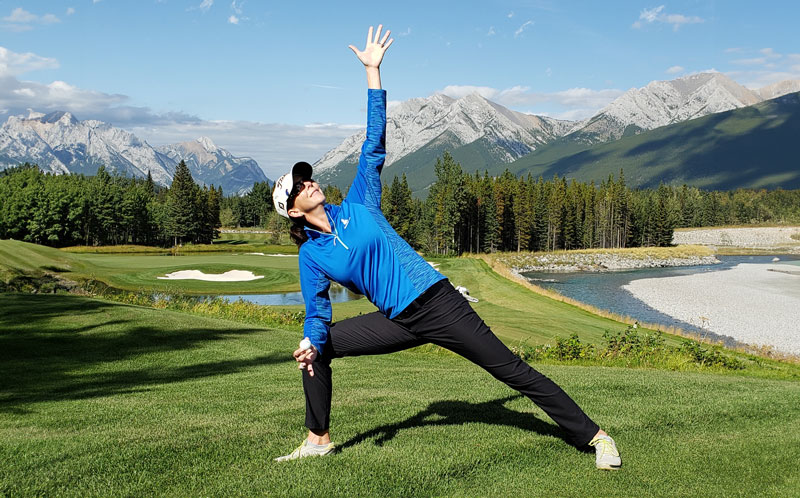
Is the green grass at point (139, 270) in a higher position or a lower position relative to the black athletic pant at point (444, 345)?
lower

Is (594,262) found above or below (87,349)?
below

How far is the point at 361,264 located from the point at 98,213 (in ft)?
361

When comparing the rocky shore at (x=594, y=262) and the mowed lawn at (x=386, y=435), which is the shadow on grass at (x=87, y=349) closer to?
the mowed lawn at (x=386, y=435)

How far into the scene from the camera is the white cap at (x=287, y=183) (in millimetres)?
4621

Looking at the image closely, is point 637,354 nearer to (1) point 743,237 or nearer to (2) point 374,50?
(2) point 374,50

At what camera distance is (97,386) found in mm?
9211

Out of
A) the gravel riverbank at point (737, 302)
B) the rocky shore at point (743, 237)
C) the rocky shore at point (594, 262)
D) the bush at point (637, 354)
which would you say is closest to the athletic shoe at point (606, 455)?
the bush at point (637, 354)

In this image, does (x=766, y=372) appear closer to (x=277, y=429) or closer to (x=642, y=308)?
(x=277, y=429)

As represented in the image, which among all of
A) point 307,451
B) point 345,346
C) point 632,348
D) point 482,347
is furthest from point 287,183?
point 632,348

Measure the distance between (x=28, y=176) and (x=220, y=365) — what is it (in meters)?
110

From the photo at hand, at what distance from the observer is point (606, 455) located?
4.65 metres

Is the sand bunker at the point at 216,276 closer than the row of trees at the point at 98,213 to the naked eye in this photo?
Yes

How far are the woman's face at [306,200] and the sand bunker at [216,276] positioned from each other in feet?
132

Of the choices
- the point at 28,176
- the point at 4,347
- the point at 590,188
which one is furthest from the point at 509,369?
the point at 590,188
